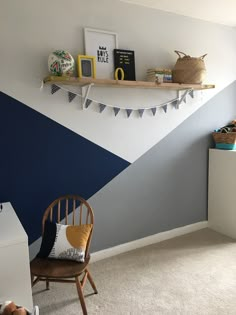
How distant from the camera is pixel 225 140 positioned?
308cm

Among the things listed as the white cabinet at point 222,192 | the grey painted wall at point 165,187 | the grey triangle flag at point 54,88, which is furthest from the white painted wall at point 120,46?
the white cabinet at point 222,192

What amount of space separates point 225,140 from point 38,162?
2.02 metres

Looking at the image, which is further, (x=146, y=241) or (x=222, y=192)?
(x=222, y=192)

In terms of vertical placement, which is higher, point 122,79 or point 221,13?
point 221,13

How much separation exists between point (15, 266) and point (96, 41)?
1.90 meters

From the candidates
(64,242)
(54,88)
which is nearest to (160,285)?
(64,242)

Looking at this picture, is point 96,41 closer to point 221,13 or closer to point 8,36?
point 8,36

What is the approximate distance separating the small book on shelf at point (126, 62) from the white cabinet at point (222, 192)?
1.36 m

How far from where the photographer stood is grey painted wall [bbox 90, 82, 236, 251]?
8.87ft

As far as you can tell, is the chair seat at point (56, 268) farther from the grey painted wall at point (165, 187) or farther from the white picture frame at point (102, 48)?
the white picture frame at point (102, 48)

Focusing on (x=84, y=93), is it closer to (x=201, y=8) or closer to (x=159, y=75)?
(x=159, y=75)

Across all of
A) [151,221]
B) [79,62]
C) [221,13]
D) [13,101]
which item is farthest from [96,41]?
[151,221]

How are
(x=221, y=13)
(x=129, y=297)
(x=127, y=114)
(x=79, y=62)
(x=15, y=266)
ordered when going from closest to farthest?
(x=15, y=266) < (x=129, y=297) < (x=79, y=62) < (x=127, y=114) < (x=221, y=13)

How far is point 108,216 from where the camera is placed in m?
2.69
